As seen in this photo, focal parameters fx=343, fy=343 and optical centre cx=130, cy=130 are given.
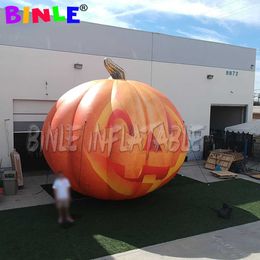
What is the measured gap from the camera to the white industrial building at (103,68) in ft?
38.8

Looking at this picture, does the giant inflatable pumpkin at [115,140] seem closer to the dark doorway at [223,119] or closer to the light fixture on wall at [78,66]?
the light fixture on wall at [78,66]

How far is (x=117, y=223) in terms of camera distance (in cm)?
766

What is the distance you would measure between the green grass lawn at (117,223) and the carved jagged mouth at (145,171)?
99cm

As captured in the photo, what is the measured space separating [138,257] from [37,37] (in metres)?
8.74

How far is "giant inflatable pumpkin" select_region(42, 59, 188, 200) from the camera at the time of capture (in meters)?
7.53

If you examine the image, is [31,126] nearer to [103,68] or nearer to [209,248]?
[103,68]

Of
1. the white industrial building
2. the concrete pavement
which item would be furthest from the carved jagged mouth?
the white industrial building

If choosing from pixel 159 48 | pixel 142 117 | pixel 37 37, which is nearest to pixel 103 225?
pixel 142 117

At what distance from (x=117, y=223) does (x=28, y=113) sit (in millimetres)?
6332

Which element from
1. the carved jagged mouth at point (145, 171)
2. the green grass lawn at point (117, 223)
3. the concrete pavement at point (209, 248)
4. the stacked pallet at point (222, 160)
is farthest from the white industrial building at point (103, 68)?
the concrete pavement at point (209, 248)

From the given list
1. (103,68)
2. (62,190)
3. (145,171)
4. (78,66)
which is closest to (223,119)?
(103,68)

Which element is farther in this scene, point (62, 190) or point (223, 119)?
point (223, 119)

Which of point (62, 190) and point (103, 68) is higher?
point (103, 68)

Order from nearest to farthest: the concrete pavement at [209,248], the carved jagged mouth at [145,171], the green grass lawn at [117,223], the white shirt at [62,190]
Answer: the white shirt at [62,190]
the concrete pavement at [209,248]
the green grass lawn at [117,223]
the carved jagged mouth at [145,171]
